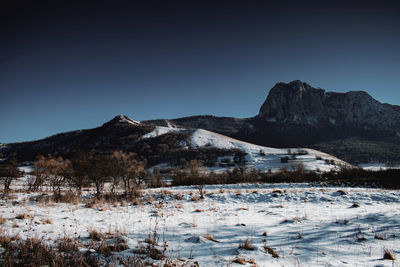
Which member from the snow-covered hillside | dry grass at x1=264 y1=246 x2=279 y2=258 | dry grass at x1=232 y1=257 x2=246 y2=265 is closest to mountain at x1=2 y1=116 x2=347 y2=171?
the snow-covered hillside

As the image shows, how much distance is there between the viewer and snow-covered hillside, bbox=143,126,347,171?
3865 inches

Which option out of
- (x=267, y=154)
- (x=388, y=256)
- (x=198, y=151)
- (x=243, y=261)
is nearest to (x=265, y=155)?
(x=267, y=154)

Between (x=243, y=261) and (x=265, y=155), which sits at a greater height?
(x=243, y=261)

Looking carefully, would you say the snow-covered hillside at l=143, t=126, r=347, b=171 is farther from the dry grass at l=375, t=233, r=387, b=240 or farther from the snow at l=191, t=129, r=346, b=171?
the dry grass at l=375, t=233, r=387, b=240

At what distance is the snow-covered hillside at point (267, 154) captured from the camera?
98169 millimetres

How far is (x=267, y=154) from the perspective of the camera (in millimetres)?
126188

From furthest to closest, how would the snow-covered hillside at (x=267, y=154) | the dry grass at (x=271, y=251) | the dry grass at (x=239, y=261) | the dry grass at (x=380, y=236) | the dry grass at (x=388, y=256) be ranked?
the snow-covered hillside at (x=267, y=154) < the dry grass at (x=380, y=236) < the dry grass at (x=271, y=251) < the dry grass at (x=388, y=256) < the dry grass at (x=239, y=261)

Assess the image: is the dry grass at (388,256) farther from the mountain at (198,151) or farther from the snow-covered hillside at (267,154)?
the snow-covered hillside at (267,154)

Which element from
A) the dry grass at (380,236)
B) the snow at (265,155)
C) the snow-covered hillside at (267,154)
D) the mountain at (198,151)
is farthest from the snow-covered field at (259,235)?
the snow-covered hillside at (267,154)

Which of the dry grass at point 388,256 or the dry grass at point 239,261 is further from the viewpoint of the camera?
the dry grass at point 388,256

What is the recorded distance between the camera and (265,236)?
20.7ft

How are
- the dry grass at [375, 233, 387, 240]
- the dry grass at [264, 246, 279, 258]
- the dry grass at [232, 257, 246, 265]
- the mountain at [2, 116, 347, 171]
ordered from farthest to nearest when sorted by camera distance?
the mountain at [2, 116, 347, 171]
the dry grass at [375, 233, 387, 240]
the dry grass at [264, 246, 279, 258]
the dry grass at [232, 257, 246, 265]

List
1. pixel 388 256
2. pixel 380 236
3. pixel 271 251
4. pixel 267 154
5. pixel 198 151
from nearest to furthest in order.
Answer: pixel 388 256 < pixel 271 251 < pixel 380 236 < pixel 267 154 < pixel 198 151

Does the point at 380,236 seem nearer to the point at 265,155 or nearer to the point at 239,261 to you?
the point at 239,261
